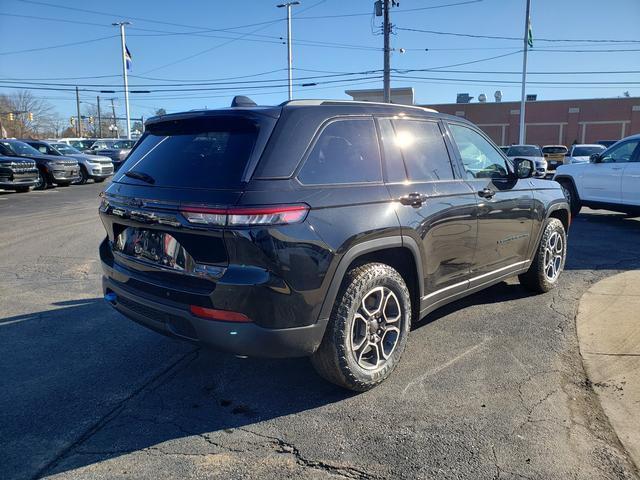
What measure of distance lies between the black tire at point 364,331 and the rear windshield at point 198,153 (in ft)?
3.30

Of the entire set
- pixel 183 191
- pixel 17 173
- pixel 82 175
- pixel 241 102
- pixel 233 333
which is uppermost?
pixel 241 102

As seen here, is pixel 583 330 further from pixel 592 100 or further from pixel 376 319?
pixel 592 100

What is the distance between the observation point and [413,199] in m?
3.54

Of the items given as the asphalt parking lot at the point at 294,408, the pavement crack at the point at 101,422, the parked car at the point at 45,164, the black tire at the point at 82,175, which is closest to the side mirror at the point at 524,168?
the asphalt parking lot at the point at 294,408

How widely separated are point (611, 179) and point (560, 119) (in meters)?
43.6

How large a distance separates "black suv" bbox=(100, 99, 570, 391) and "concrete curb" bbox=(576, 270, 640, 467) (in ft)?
4.00

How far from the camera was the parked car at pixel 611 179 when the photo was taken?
9797 mm

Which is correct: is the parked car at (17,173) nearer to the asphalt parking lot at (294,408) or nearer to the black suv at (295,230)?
the asphalt parking lot at (294,408)

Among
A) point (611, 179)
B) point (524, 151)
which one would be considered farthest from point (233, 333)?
point (524, 151)

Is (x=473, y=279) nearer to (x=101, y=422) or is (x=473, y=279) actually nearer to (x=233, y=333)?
(x=233, y=333)

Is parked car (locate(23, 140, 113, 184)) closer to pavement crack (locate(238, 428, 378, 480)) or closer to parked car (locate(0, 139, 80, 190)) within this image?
parked car (locate(0, 139, 80, 190))

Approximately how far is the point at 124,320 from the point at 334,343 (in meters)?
2.47

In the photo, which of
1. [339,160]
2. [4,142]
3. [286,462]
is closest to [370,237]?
[339,160]

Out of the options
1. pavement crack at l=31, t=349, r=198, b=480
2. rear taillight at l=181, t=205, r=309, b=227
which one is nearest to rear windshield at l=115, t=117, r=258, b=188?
rear taillight at l=181, t=205, r=309, b=227
